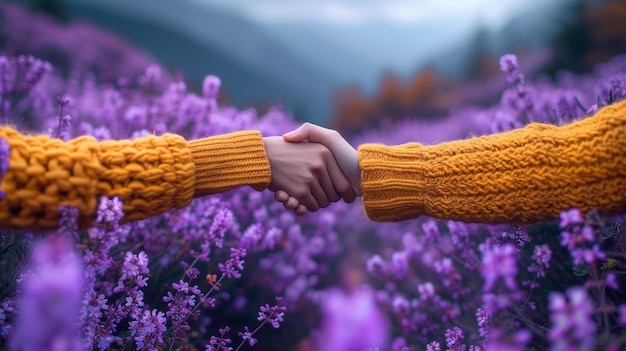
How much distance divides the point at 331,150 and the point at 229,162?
0.45m

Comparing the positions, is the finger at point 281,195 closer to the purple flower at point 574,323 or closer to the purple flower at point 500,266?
the purple flower at point 500,266

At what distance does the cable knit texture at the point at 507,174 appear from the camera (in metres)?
1.34

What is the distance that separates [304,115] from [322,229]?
13238 mm

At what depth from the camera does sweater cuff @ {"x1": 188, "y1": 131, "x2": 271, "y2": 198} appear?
5.26ft

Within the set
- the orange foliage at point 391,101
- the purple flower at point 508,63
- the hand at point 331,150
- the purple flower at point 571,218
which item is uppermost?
the orange foliage at point 391,101

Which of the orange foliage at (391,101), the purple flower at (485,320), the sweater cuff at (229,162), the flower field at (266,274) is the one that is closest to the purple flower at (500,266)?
the flower field at (266,274)

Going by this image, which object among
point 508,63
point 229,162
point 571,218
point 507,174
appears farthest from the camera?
point 508,63

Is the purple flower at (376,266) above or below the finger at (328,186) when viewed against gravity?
below

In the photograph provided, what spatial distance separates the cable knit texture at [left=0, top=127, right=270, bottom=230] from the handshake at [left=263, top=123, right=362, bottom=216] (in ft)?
0.68

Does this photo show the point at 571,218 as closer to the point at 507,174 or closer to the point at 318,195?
the point at 507,174

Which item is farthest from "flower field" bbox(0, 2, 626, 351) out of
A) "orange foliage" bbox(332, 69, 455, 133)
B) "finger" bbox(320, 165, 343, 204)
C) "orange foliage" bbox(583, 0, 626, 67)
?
"orange foliage" bbox(332, 69, 455, 133)

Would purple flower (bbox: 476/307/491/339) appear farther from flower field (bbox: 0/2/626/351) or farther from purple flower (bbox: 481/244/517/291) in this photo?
purple flower (bbox: 481/244/517/291)

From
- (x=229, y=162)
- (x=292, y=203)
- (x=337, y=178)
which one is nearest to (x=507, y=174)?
(x=337, y=178)

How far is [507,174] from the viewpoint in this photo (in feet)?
4.92
